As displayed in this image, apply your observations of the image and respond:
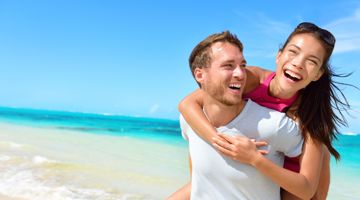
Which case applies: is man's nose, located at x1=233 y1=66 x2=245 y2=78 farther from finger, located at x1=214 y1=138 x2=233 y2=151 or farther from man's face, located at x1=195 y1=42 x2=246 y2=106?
finger, located at x1=214 y1=138 x2=233 y2=151

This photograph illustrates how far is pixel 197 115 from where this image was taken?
249 centimetres

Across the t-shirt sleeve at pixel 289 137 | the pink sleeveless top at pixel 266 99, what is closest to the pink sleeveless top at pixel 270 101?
the pink sleeveless top at pixel 266 99

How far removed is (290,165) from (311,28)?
73 cm

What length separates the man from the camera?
2.32 m

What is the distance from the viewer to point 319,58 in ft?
8.00

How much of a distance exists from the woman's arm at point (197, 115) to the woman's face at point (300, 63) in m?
0.44

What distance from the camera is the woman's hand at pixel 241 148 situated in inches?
88.4

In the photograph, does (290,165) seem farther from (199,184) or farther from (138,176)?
(138,176)

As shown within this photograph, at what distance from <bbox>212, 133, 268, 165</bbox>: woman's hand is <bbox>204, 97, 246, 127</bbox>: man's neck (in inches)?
5.4

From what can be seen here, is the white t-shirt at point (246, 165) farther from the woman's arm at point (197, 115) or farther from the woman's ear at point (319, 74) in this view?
the woman's ear at point (319, 74)

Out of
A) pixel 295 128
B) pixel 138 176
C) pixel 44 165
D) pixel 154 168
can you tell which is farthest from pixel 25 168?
pixel 295 128

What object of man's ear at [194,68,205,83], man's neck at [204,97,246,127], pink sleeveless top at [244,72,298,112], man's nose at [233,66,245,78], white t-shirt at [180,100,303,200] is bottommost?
white t-shirt at [180,100,303,200]

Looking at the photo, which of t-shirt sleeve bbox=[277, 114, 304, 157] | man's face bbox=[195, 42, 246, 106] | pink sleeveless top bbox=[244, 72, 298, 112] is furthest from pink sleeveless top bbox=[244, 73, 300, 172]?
man's face bbox=[195, 42, 246, 106]

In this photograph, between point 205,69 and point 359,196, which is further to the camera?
point 359,196
